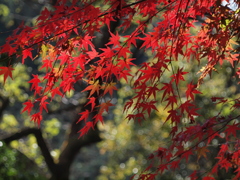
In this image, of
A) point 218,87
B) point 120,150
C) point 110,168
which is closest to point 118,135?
point 120,150

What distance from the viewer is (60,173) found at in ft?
19.3

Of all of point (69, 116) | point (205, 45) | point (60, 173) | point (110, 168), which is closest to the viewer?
point (205, 45)

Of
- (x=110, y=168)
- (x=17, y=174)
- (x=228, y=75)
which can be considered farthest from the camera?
(x=110, y=168)

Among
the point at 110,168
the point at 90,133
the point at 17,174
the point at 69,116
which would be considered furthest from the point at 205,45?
the point at 69,116

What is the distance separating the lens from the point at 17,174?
4.86 metres

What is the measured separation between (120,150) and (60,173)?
5.58ft

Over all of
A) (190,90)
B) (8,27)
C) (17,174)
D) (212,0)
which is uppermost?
(212,0)

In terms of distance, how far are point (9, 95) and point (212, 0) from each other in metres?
5.10

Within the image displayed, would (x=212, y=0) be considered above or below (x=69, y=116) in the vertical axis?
above

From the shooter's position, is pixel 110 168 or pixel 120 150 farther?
pixel 110 168

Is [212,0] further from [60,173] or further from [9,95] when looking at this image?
[9,95]

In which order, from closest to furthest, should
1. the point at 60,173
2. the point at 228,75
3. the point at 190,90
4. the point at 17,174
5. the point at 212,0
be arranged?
the point at 190,90, the point at 212,0, the point at 17,174, the point at 60,173, the point at 228,75

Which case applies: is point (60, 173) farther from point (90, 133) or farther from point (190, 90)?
point (190, 90)

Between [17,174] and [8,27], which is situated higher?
[8,27]
